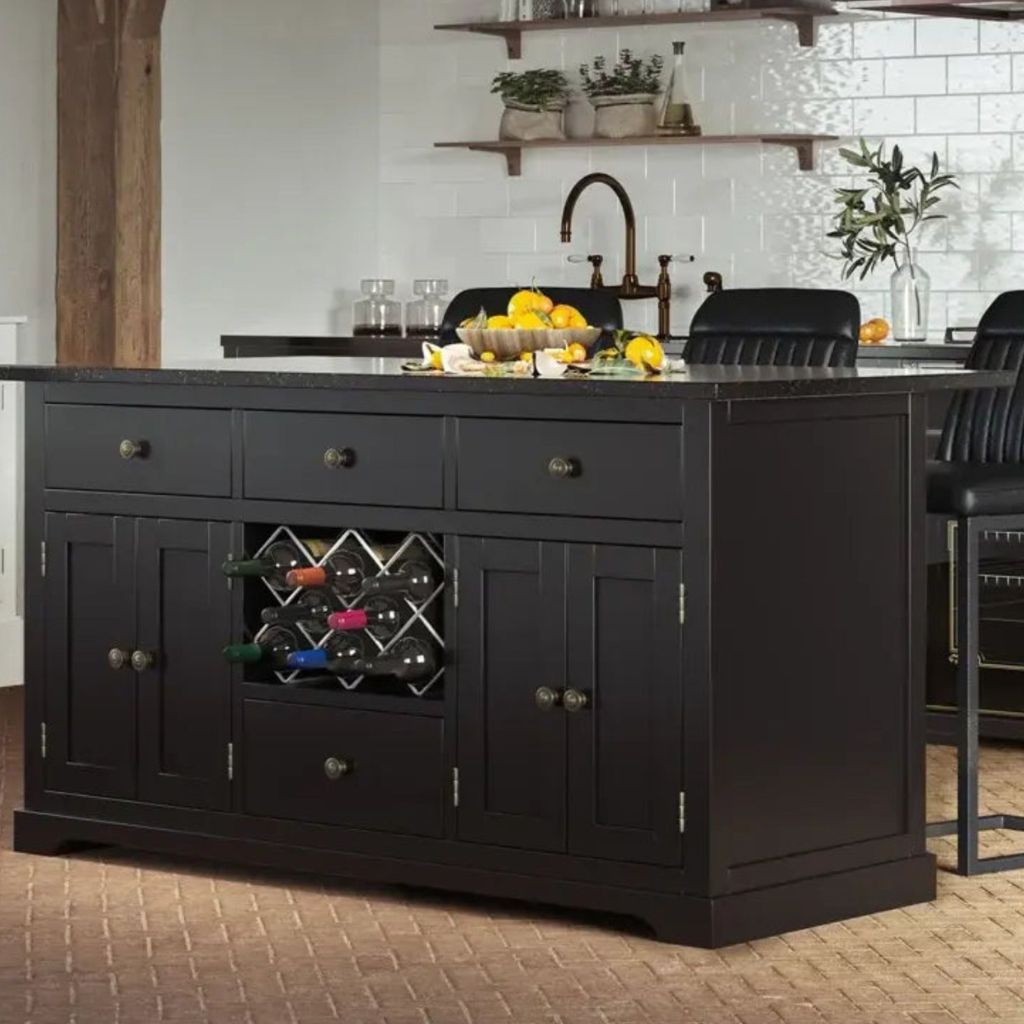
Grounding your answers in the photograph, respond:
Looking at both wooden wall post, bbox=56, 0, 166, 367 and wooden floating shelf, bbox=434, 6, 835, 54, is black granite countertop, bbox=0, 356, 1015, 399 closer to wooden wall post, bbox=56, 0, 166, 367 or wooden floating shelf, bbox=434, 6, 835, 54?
wooden wall post, bbox=56, 0, 166, 367

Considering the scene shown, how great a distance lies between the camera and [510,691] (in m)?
4.03

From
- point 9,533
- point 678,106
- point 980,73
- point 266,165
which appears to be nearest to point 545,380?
point 9,533

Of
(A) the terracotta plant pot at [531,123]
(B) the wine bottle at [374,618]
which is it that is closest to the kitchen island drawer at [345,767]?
(B) the wine bottle at [374,618]

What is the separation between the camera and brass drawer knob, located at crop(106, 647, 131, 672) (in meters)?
4.45

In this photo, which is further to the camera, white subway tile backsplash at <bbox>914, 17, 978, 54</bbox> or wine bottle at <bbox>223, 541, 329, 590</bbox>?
white subway tile backsplash at <bbox>914, 17, 978, 54</bbox>

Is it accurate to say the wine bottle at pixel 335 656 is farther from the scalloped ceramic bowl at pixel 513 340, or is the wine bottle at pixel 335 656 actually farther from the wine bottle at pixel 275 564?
the scalloped ceramic bowl at pixel 513 340

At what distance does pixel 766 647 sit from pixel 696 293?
3630 mm

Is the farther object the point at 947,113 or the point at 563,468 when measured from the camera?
the point at 947,113

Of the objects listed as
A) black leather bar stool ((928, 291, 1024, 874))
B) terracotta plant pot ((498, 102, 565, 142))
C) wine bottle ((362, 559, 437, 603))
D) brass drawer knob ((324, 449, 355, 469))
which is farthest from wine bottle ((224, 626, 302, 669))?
terracotta plant pot ((498, 102, 565, 142))

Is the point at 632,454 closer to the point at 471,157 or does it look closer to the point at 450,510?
the point at 450,510

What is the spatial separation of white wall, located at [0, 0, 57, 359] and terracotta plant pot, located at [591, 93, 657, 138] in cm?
170

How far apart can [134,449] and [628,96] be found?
3.35m

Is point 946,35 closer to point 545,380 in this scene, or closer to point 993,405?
point 993,405

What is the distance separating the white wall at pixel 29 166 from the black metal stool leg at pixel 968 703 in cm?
320
